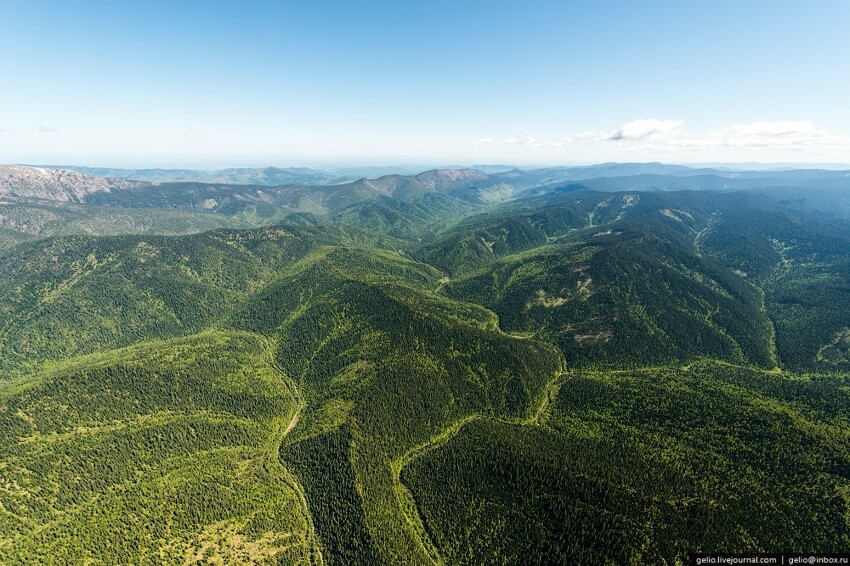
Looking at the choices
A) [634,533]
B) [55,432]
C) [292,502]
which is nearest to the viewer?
[634,533]

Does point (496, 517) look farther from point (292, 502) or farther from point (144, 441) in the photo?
point (144, 441)

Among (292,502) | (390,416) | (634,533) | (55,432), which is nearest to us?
(634,533)

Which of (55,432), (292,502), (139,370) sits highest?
(139,370)

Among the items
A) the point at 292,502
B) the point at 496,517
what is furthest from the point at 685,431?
the point at 292,502

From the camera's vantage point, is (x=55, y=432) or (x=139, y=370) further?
(x=139, y=370)

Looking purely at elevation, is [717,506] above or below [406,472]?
above

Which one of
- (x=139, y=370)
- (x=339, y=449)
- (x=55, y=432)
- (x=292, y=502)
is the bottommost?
(x=292, y=502)

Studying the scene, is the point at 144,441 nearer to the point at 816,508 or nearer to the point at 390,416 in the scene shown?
the point at 390,416

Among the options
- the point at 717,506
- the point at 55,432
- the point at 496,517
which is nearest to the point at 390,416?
the point at 496,517

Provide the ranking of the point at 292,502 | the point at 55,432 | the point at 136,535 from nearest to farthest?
the point at 136,535 → the point at 292,502 → the point at 55,432
